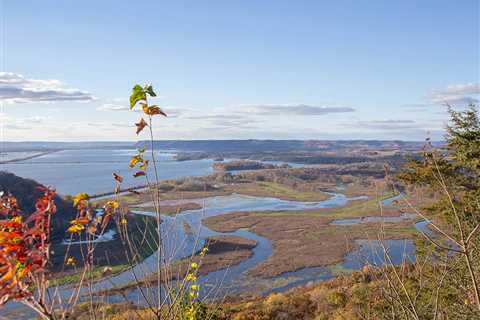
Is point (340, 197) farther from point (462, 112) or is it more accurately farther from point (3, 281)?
point (3, 281)

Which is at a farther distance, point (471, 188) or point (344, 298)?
point (344, 298)

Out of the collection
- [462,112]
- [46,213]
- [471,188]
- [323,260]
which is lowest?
[323,260]

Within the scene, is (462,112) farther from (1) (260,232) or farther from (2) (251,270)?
(1) (260,232)

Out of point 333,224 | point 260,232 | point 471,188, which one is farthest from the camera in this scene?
point 333,224

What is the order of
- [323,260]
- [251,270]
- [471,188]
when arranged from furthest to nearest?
[323,260]
[251,270]
[471,188]

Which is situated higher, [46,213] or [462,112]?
[462,112]

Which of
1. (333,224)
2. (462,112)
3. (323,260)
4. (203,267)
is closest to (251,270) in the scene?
(203,267)

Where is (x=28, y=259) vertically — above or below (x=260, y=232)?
above

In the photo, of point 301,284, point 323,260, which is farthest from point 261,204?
point 301,284

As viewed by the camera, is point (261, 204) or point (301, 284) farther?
point (261, 204)
